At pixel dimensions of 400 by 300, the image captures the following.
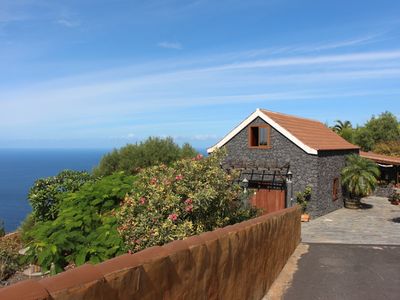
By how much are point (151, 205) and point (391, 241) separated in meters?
12.7

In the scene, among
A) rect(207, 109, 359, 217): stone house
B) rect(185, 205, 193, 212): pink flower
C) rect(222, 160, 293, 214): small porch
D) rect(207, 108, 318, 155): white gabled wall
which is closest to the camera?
rect(185, 205, 193, 212): pink flower

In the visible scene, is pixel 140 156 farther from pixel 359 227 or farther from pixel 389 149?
pixel 389 149

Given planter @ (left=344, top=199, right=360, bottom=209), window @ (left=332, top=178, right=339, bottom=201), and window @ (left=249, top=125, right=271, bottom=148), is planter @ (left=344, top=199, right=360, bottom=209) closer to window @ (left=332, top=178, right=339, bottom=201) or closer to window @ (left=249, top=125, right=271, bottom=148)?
window @ (left=332, top=178, right=339, bottom=201)

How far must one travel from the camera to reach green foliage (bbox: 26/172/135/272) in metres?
8.92

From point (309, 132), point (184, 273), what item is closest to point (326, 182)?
point (309, 132)

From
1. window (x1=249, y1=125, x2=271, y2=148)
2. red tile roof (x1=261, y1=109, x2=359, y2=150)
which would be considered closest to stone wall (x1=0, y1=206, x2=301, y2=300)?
window (x1=249, y1=125, x2=271, y2=148)

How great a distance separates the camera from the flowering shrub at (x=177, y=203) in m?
9.77

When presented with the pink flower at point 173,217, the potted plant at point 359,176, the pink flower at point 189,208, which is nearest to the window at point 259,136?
the potted plant at point 359,176

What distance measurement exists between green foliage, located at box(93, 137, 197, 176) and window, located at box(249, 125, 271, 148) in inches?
276

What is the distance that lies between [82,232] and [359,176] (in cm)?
2246

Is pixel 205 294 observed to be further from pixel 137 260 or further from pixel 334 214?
pixel 334 214

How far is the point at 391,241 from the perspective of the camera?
1820 centimetres

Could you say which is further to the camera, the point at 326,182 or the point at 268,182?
the point at 326,182

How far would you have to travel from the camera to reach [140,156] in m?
33.4
